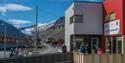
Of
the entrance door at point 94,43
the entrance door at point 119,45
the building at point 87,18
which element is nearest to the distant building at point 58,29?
the entrance door at point 94,43

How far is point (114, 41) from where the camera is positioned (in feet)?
120

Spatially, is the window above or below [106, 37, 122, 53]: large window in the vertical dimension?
above

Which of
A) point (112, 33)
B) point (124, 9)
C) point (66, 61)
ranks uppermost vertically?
point (124, 9)

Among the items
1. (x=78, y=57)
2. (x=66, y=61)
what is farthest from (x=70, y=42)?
(x=78, y=57)

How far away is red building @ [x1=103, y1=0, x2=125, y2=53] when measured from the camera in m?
33.9

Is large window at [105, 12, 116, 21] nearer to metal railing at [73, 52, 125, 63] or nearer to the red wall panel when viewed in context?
the red wall panel

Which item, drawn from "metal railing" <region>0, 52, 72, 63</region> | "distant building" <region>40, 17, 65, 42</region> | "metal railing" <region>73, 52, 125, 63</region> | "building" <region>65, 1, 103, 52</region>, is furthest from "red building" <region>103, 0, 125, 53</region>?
"distant building" <region>40, 17, 65, 42</region>

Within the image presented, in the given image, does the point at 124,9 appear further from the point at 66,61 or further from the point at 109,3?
the point at 66,61

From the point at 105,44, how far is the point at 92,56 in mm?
12860

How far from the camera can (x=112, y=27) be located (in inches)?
1453

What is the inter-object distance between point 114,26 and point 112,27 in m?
0.73

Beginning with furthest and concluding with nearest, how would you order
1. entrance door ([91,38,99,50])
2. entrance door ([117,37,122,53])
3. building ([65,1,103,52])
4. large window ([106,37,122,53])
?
entrance door ([91,38,99,50]) → building ([65,1,103,52]) → large window ([106,37,122,53]) → entrance door ([117,37,122,53])

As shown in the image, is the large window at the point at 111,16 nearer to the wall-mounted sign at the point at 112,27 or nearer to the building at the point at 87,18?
the wall-mounted sign at the point at 112,27

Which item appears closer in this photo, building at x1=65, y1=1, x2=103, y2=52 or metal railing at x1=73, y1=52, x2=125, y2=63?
metal railing at x1=73, y1=52, x2=125, y2=63
